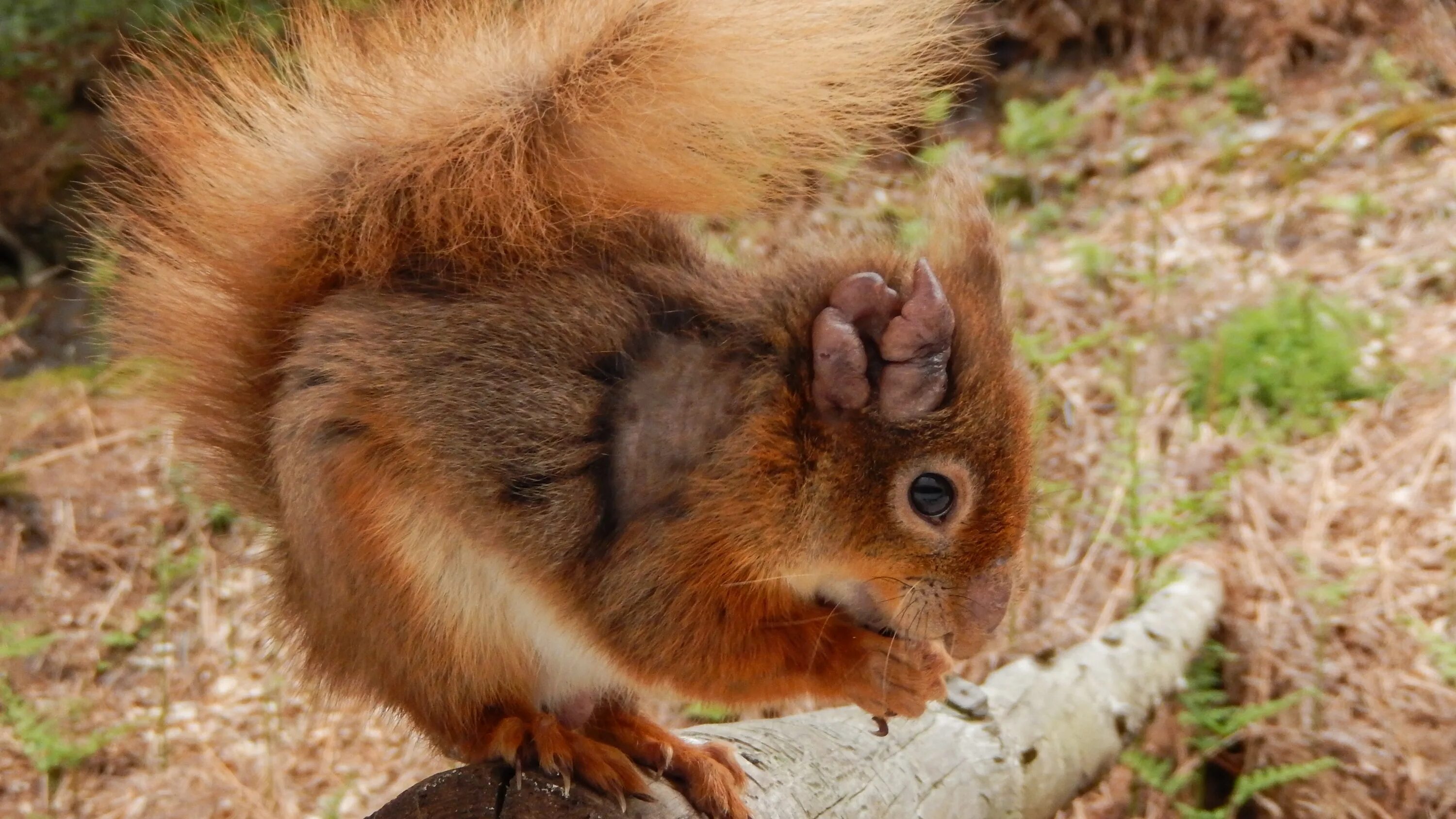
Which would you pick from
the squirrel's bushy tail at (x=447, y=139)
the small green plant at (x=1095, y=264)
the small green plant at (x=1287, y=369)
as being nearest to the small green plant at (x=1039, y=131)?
the small green plant at (x=1095, y=264)

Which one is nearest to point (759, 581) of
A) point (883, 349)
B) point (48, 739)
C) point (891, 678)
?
point (891, 678)

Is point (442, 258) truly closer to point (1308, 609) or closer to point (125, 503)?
point (1308, 609)

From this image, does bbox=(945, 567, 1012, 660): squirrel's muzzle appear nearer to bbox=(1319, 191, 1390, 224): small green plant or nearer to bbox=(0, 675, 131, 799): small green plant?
bbox=(0, 675, 131, 799): small green plant

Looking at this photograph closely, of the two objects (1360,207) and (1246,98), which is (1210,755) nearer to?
(1360,207)

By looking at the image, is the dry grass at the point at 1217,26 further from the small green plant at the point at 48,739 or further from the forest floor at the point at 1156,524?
the small green plant at the point at 48,739

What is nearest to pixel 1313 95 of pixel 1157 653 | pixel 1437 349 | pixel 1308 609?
pixel 1437 349

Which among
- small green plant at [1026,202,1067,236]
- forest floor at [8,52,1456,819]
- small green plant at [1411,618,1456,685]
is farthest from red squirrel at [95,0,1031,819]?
small green plant at [1026,202,1067,236]

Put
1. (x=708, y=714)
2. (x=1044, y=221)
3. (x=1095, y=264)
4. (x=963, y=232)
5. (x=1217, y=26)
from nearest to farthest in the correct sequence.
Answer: (x=963, y=232)
(x=708, y=714)
(x=1095, y=264)
(x=1044, y=221)
(x=1217, y=26)
